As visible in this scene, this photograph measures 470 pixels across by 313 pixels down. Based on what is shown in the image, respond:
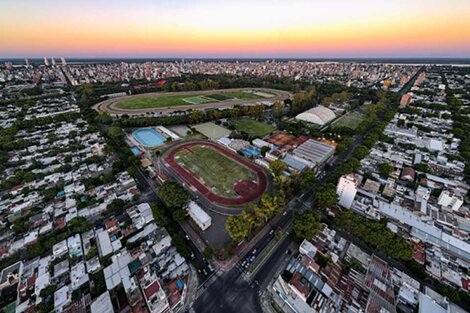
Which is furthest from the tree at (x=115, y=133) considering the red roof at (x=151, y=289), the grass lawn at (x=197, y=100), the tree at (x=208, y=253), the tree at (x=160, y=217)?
the red roof at (x=151, y=289)

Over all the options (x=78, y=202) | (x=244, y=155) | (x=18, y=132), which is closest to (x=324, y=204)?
(x=244, y=155)

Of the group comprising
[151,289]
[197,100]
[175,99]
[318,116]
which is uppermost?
[175,99]

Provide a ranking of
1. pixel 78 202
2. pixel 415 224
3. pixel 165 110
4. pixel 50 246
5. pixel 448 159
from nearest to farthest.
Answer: pixel 50 246 < pixel 415 224 < pixel 78 202 < pixel 448 159 < pixel 165 110

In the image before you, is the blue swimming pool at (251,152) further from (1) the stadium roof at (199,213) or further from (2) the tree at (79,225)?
(2) the tree at (79,225)

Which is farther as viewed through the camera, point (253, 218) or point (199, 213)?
point (199, 213)

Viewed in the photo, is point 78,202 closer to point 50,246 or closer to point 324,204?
point 50,246

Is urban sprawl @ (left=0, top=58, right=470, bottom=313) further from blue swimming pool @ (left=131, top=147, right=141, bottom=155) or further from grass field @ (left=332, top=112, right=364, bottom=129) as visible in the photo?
grass field @ (left=332, top=112, right=364, bottom=129)

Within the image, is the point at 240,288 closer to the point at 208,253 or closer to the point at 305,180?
the point at 208,253

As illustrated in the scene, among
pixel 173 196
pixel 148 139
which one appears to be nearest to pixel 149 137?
pixel 148 139

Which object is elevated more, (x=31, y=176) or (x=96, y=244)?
(x=31, y=176)
